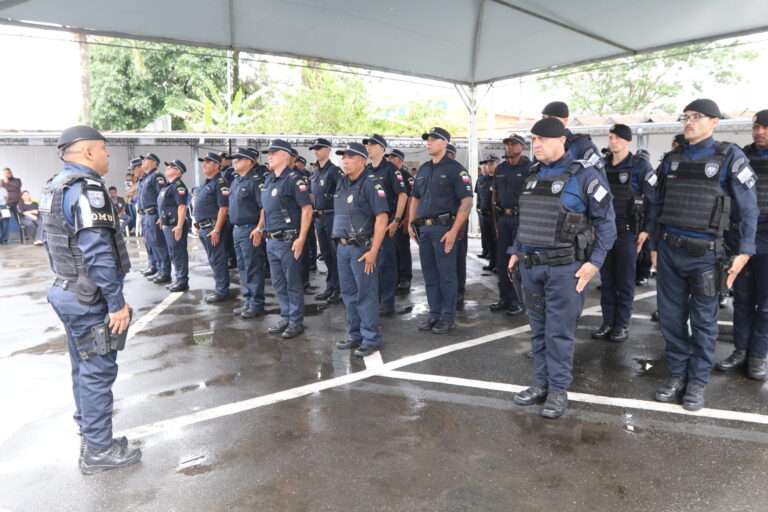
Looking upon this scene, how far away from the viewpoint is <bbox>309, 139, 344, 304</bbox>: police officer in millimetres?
7348

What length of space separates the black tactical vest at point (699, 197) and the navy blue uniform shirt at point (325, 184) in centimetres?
456

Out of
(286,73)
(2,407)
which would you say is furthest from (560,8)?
(286,73)

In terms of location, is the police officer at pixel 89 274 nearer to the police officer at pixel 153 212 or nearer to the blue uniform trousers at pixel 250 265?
the blue uniform trousers at pixel 250 265

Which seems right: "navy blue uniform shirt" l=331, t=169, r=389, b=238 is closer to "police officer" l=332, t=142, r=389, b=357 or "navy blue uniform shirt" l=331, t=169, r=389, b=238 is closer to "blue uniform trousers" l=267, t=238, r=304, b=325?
"police officer" l=332, t=142, r=389, b=357

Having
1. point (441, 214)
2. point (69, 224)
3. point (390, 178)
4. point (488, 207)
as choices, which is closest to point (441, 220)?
point (441, 214)

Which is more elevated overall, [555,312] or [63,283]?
[63,283]

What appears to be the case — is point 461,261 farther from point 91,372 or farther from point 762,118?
point 91,372

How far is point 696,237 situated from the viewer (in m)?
3.66

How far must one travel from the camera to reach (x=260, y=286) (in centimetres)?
642

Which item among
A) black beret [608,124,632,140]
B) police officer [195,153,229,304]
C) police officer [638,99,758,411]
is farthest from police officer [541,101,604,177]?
police officer [195,153,229,304]

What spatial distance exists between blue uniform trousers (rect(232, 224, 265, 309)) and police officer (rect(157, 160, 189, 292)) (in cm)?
183

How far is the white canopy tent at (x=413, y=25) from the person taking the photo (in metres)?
5.76

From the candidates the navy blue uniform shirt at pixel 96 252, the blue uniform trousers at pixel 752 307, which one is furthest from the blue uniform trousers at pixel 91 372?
the blue uniform trousers at pixel 752 307

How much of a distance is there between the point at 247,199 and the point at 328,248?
1791 millimetres
